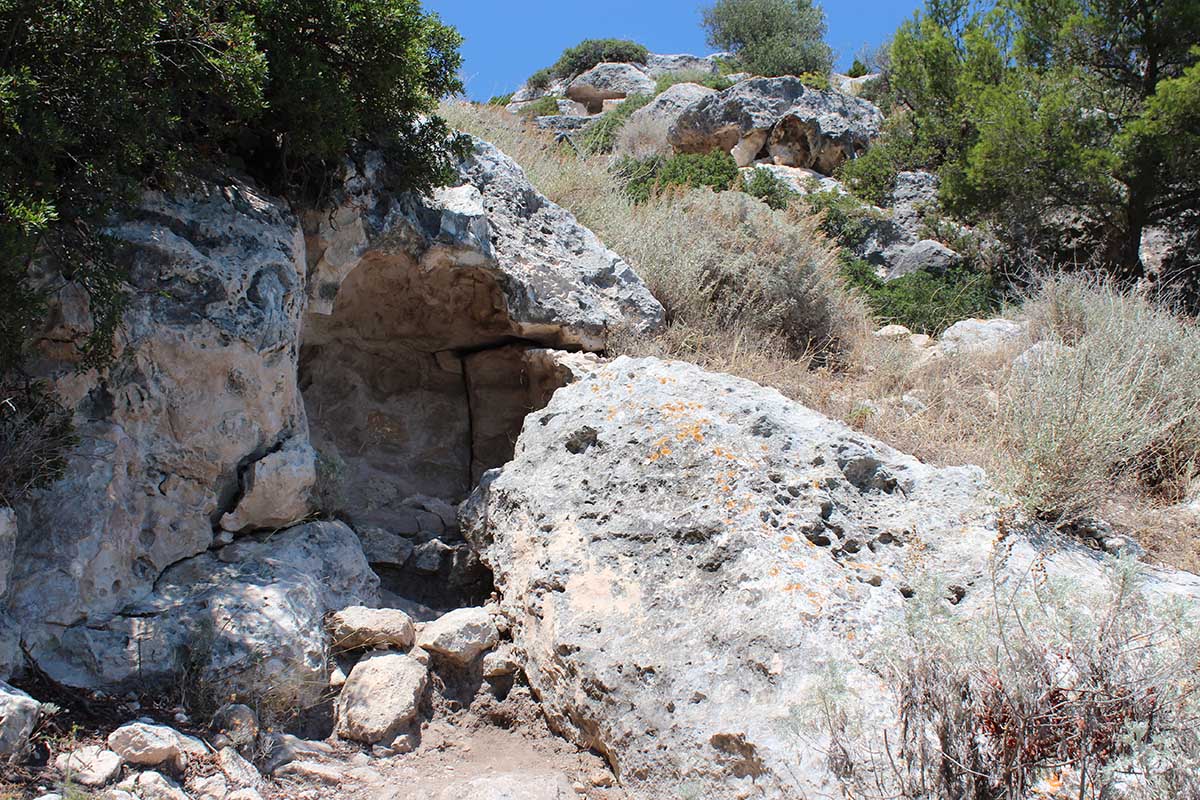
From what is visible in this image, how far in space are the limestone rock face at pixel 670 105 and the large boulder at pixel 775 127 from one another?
3.60 ft

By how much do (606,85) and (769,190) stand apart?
1102 centimetres

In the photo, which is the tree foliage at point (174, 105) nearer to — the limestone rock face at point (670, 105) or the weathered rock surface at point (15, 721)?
the weathered rock surface at point (15, 721)

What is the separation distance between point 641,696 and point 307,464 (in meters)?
1.92

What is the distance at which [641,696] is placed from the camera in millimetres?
3199

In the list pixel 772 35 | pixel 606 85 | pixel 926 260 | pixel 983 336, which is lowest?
pixel 983 336

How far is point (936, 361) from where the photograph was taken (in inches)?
244

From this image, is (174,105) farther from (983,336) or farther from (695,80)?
(695,80)

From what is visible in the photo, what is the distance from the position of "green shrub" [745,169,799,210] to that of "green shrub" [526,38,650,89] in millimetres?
13624

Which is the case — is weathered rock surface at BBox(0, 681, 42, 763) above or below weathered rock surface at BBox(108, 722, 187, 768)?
above

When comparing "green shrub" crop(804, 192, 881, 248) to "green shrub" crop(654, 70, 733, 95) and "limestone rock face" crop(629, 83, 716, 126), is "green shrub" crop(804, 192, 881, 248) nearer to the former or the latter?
"limestone rock face" crop(629, 83, 716, 126)

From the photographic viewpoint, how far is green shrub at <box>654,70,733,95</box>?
749 inches

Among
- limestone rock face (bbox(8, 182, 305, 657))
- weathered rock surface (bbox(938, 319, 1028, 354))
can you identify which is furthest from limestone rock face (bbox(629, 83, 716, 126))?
limestone rock face (bbox(8, 182, 305, 657))

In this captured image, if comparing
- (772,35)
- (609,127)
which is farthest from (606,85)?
(609,127)

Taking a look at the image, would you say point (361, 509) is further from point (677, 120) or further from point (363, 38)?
Answer: point (677, 120)
